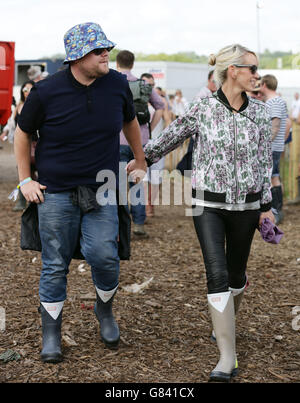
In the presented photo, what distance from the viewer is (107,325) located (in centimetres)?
463

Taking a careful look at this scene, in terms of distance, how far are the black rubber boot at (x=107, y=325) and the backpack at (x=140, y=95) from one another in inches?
140

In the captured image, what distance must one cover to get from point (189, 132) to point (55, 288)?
49.4 inches

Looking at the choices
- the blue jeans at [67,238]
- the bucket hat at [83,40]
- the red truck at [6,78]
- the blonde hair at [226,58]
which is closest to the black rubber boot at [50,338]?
the blue jeans at [67,238]

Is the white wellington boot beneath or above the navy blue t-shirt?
beneath

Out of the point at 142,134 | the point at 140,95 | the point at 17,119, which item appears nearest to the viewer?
the point at 140,95

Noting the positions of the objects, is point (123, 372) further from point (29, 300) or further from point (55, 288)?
point (29, 300)

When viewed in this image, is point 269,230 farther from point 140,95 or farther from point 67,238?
point 140,95

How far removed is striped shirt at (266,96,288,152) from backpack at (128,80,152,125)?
Result: 6.41 feet

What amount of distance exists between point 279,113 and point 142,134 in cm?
204

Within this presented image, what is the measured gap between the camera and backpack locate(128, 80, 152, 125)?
25.3 ft

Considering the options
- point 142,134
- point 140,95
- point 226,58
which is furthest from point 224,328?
point 142,134

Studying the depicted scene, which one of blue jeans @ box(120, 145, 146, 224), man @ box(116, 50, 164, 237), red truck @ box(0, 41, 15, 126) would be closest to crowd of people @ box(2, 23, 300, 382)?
man @ box(116, 50, 164, 237)

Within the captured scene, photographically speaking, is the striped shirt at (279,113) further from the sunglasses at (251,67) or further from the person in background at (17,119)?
the sunglasses at (251,67)

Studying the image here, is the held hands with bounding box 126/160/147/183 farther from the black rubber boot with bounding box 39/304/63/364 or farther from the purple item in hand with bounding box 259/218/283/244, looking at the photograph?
the black rubber boot with bounding box 39/304/63/364
